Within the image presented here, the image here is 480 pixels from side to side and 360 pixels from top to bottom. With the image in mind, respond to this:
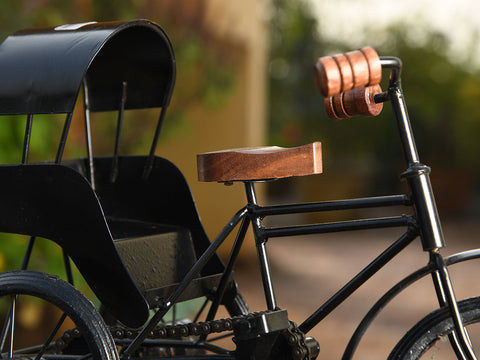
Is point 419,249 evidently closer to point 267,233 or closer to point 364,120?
point 364,120

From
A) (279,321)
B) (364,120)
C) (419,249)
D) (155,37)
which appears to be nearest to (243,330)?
(279,321)

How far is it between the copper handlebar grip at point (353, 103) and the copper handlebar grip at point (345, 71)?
62 millimetres

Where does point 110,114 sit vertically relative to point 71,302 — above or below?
above

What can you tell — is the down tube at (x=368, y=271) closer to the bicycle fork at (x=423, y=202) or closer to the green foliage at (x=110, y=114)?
the bicycle fork at (x=423, y=202)

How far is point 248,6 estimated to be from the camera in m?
→ 6.68

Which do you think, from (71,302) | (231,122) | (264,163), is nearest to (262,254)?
(264,163)

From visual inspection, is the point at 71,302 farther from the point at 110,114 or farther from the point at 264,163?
the point at 110,114

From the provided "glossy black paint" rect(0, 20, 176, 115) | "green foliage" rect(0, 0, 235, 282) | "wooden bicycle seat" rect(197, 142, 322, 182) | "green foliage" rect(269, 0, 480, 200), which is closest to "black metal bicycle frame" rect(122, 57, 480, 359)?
"wooden bicycle seat" rect(197, 142, 322, 182)

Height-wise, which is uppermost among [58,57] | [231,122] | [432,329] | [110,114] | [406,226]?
[231,122]

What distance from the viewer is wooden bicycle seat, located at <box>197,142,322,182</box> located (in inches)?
73.3

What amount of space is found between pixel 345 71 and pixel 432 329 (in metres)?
0.68

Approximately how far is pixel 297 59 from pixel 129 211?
36.3 ft

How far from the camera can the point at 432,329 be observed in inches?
69.4

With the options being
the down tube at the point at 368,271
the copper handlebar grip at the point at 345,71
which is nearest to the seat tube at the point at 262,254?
the down tube at the point at 368,271
